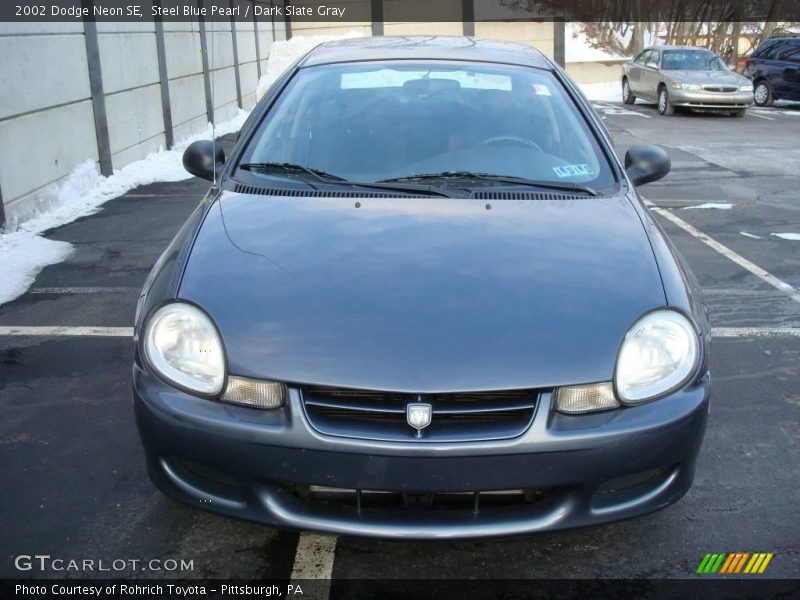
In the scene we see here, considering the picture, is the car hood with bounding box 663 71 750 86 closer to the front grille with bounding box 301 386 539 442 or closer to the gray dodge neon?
the gray dodge neon

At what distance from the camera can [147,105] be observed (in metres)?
11.0

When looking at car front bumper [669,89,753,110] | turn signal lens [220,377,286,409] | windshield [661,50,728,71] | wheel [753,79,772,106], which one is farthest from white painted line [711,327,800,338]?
wheel [753,79,772,106]

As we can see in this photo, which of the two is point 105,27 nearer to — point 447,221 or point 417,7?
point 447,221

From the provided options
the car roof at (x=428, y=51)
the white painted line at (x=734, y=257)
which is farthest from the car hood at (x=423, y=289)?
the white painted line at (x=734, y=257)

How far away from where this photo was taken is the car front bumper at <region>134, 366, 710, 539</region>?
221 cm

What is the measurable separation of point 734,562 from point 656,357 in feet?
2.47

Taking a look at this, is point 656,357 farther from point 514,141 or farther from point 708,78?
point 708,78

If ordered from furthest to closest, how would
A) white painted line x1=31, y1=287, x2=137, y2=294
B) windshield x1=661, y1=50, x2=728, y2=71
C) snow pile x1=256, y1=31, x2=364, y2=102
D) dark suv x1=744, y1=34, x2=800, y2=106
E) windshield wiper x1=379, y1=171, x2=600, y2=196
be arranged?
dark suv x1=744, y1=34, x2=800, y2=106 → windshield x1=661, y1=50, x2=728, y2=71 → snow pile x1=256, y1=31, x2=364, y2=102 → white painted line x1=31, y1=287, x2=137, y2=294 → windshield wiper x1=379, y1=171, x2=600, y2=196

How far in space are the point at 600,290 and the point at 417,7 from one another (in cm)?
2590

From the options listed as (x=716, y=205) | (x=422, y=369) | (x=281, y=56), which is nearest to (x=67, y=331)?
(x=422, y=369)

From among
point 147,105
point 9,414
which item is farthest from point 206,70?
point 9,414

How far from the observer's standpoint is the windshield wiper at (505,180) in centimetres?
333

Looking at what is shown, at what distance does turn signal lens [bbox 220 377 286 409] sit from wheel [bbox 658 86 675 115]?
702 inches

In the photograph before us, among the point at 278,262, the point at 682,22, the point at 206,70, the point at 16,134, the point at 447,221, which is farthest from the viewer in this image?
the point at 682,22
